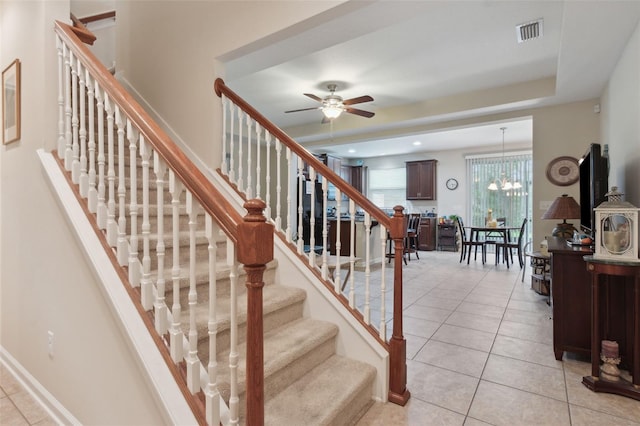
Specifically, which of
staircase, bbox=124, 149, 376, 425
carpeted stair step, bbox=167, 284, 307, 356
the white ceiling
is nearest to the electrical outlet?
staircase, bbox=124, 149, 376, 425

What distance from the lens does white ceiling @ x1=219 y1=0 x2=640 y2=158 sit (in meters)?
2.51

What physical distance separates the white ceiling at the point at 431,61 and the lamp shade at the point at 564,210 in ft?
4.58

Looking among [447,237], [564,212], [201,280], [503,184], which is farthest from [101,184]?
[447,237]

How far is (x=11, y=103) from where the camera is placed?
2.20 m

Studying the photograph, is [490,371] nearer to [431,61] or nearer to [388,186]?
[431,61]

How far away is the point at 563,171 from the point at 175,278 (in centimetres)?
522

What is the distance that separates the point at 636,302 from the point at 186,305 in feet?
8.66

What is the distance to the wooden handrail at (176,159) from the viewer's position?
3.43 ft

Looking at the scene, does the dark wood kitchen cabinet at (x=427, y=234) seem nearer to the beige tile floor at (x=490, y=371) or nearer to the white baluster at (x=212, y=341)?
the beige tile floor at (x=490, y=371)

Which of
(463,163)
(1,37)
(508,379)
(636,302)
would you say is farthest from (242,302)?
(463,163)

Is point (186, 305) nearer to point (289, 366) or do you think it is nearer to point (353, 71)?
point (289, 366)

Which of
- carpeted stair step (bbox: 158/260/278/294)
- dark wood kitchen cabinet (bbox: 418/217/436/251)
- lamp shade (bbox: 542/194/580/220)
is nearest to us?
carpeted stair step (bbox: 158/260/278/294)

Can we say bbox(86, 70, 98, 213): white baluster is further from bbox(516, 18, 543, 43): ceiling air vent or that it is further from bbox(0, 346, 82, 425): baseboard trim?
bbox(516, 18, 543, 43): ceiling air vent

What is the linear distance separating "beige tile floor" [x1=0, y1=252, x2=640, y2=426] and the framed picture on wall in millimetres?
1659
